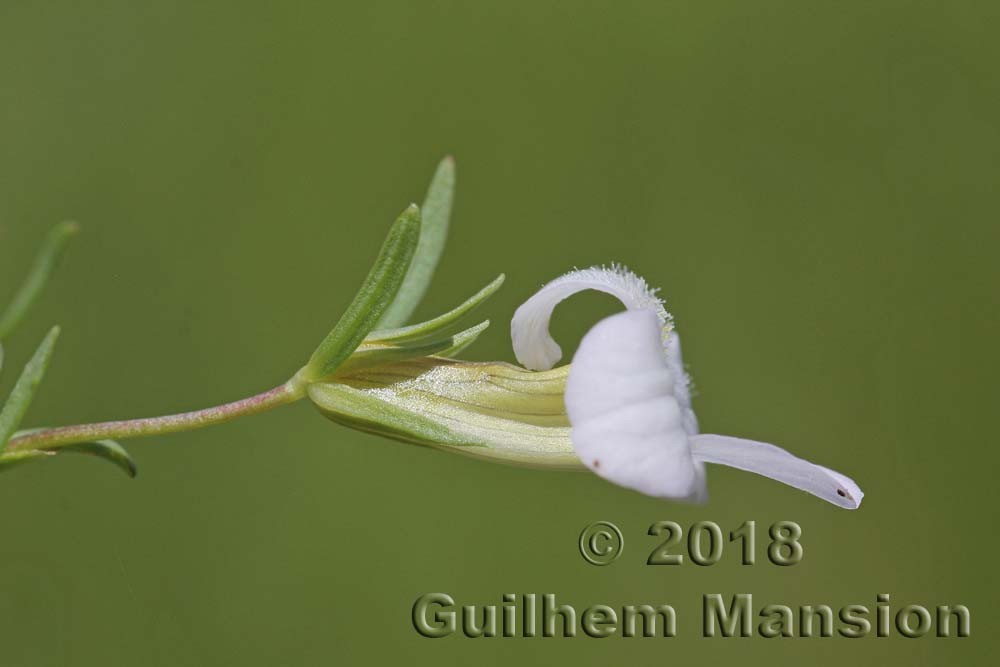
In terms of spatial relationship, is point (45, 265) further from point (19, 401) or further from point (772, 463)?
point (772, 463)

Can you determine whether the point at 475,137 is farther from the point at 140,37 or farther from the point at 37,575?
the point at 37,575

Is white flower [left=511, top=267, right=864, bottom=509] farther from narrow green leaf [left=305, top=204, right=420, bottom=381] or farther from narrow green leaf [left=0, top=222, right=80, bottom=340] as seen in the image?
narrow green leaf [left=0, top=222, right=80, bottom=340]

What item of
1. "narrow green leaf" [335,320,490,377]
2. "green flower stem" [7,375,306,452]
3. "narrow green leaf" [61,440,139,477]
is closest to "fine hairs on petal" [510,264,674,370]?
"narrow green leaf" [335,320,490,377]

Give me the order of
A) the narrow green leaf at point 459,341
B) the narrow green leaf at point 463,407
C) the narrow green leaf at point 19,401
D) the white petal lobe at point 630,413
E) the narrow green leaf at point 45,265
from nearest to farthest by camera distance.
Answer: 1. the white petal lobe at point 630,413
2. the narrow green leaf at point 19,401
3. the narrow green leaf at point 463,407
4. the narrow green leaf at point 459,341
5. the narrow green leaf at point 45,265

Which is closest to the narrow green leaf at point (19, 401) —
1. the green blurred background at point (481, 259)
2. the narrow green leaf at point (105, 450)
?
the narrow green leaf at point (105, 450)

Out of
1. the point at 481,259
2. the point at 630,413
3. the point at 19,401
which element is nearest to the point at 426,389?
the point at 630,413

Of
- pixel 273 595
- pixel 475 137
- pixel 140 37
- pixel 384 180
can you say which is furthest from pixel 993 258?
pixel 140 37

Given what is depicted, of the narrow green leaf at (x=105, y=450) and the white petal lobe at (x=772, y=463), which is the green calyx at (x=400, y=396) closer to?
the narrow green leaf at (x=105, y=450)
